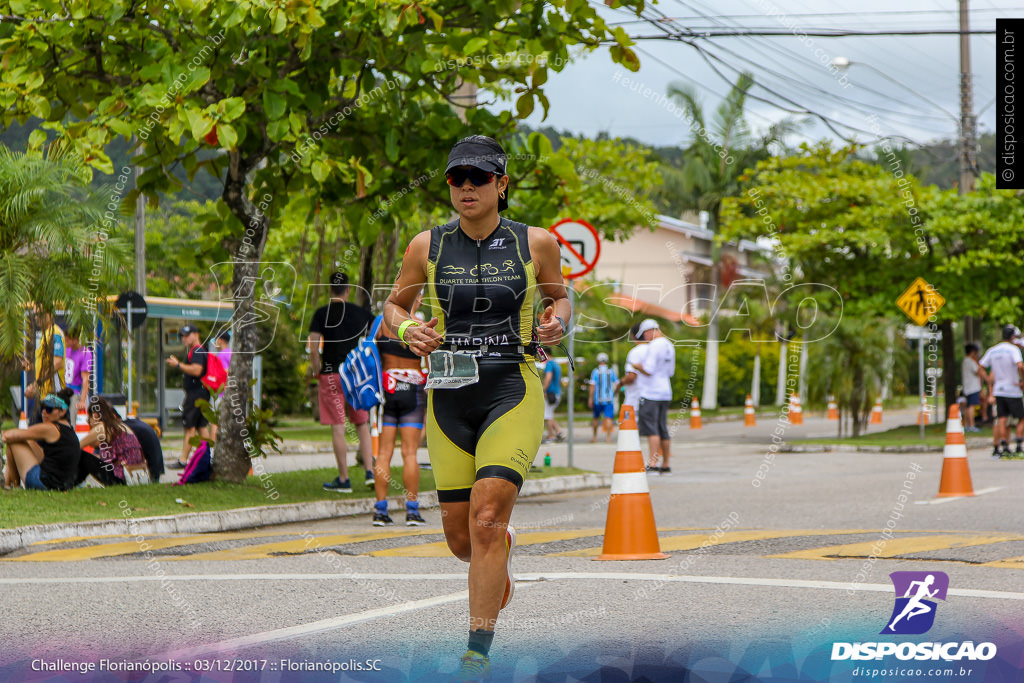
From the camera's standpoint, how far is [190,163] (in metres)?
10.7

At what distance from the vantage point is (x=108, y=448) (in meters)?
11.5

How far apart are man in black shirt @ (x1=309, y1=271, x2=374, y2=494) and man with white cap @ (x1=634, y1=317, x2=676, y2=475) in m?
4.40

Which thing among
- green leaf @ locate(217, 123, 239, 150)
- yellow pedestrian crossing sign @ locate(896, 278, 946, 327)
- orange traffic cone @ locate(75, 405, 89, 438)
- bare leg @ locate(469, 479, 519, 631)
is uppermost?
green leaf @ locate(217, 123, 239, 150)

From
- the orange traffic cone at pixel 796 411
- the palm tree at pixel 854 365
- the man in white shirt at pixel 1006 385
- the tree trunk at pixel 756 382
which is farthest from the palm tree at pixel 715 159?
the man in white shirt at pixel 1006 385

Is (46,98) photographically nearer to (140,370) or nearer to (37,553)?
(37,553)

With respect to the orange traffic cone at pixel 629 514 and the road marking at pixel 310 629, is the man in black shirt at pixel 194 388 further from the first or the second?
the road marking at pixel 310 629

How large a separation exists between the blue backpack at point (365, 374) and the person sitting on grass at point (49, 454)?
8.24 feet

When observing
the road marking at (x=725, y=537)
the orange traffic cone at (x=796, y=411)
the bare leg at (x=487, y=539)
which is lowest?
the orange traffic cone at (x=796, y=411)

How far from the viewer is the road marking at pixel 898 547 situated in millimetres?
7652

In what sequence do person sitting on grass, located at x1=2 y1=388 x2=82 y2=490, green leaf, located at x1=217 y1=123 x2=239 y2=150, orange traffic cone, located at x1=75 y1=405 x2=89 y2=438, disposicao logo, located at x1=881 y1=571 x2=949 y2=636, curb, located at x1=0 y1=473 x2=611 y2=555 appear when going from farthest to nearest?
orange traffic cone, located at x1=75 y1=405 x2=89 y2=438 < person sitting on grass, located at x1=2 y1=388 x2=82 y2=490 < green leaf, located at x1=217 y1=123 x2=239 y2=150 < curb, located at x1=0 y1=473 x2=611 y2=555 < disposicao logo, located at x1=881 y1=571 x2=949 y2=636

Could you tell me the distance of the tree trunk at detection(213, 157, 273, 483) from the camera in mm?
11258

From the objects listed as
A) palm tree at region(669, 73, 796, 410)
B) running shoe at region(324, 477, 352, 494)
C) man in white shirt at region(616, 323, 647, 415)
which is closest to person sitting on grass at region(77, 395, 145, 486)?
running shoe at region(324, 477, 352, 494)

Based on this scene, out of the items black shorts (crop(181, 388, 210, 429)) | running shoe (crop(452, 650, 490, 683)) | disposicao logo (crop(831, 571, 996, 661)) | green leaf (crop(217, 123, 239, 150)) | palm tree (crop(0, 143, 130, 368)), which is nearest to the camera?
running shoe (crop(452, 650, 490, 683))

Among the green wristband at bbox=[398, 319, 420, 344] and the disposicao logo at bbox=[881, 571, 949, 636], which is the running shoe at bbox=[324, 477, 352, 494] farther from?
the green wristband at bbox=[398, 319, 420, 344]
